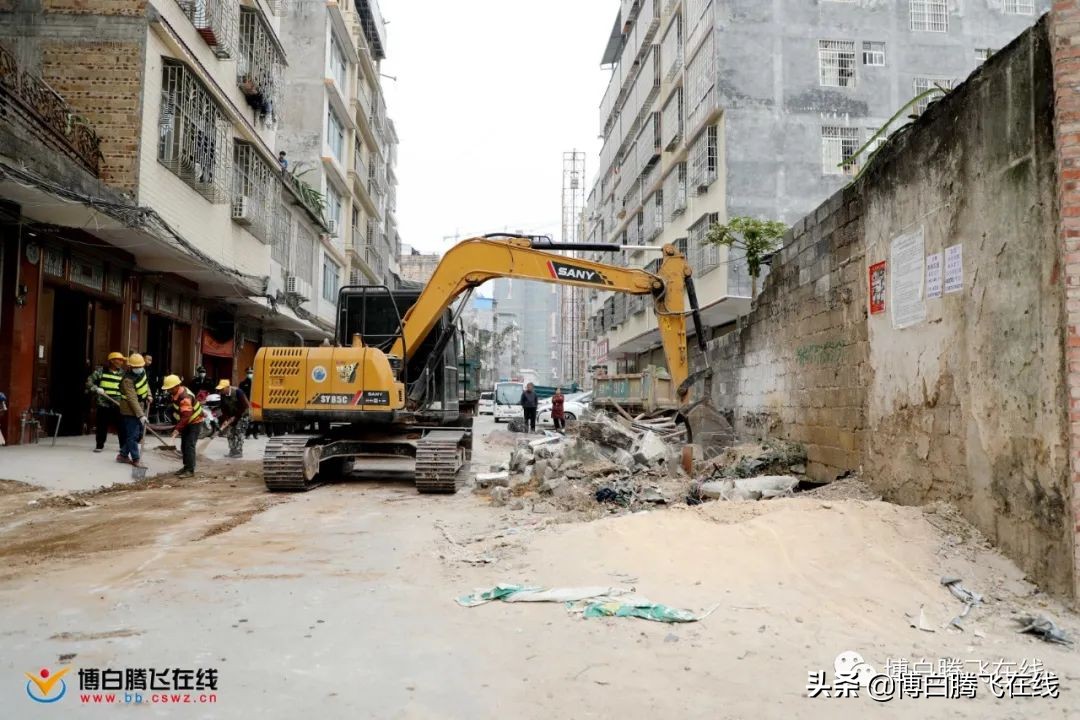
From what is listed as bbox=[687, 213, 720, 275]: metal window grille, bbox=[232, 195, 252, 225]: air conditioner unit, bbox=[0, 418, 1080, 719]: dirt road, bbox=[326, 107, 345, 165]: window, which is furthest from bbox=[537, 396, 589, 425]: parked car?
bbox=[0, 418, 1080, 719]: dirt road

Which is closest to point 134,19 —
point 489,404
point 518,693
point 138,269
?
point 138,269

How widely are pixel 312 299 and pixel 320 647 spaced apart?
23916 mm

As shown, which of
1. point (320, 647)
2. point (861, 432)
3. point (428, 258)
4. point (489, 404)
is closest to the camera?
point (320, 647)

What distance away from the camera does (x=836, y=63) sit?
86.2 feet

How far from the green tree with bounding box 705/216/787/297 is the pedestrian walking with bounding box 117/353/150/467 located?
16.8 meters

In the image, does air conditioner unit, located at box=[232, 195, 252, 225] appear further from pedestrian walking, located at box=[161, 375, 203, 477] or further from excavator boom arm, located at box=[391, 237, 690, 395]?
excavator boom arm, located at box=[391, 237, 690, 395]

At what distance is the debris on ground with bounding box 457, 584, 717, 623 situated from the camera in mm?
4109

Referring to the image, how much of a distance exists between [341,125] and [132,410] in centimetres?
2302

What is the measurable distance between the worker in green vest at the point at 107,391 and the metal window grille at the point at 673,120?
76.7 feet

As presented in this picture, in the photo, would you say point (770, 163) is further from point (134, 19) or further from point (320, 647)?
point (320, 647)

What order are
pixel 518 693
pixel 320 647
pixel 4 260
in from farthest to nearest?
pixel 4 260 → pixel 320 647 → pixel 518 693

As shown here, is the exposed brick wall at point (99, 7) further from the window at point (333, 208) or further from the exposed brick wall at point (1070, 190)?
the window at point (333, 208)

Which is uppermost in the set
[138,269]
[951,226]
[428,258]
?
[428,258]

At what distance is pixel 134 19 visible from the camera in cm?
1270
